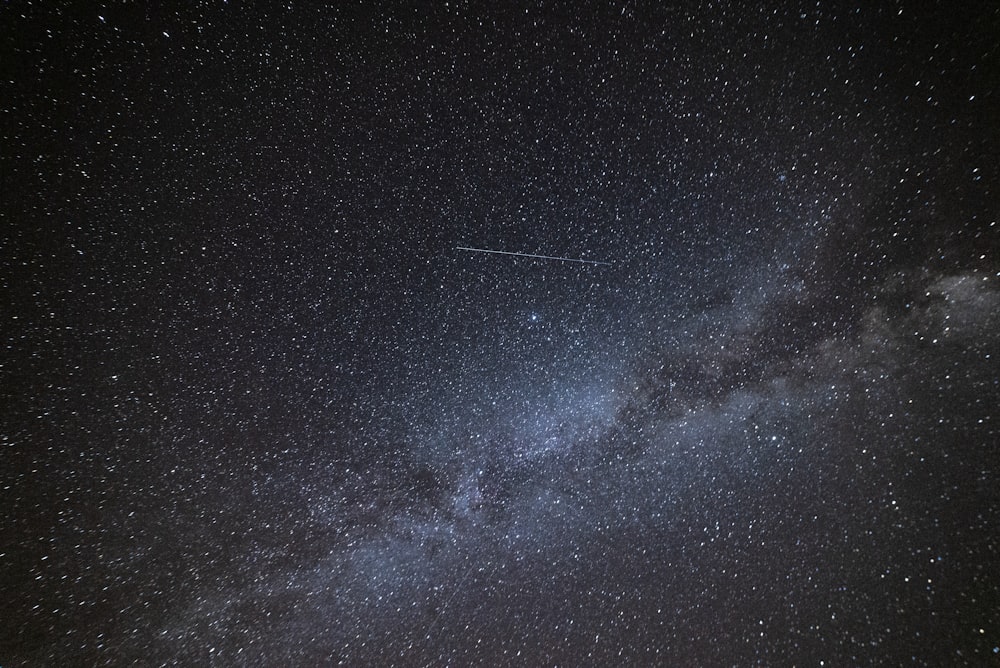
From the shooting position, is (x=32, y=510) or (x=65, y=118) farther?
(x=32, y=510)

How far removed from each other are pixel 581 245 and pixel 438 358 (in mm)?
884

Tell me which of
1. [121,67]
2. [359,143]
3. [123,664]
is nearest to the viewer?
[121,67]

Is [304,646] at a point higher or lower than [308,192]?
lower

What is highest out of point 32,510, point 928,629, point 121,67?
point 121,67

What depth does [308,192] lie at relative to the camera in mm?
1410

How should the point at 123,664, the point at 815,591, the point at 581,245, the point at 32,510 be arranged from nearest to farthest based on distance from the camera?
1. the point at 581,245
2. the point at 32,510
3. the point at 123,664
4. the point at 815,591

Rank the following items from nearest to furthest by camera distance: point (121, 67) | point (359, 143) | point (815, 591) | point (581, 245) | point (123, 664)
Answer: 1. point (121, 67)
2. point (359, 143)
3. point (581, 245)
4. point (123, 664)
5. point (815, 591)

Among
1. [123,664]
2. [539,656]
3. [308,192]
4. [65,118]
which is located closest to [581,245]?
[308,192]

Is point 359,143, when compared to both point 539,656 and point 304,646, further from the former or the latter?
point 539,656

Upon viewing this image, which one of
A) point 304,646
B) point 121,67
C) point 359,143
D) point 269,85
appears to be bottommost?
point 304,646

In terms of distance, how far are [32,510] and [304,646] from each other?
1.54m

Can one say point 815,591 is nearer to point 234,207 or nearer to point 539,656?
point 539,656

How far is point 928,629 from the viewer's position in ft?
7.73

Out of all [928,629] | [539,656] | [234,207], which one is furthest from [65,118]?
[928,629]
